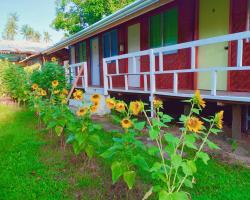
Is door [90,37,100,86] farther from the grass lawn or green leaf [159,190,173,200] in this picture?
green leaf [159,190,173,200]

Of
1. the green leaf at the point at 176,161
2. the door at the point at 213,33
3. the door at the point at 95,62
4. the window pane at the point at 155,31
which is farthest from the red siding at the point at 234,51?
the door at the point at 95,62

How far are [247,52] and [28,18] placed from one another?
6596 centimetres

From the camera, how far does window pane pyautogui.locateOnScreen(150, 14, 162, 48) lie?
7436 millimetres

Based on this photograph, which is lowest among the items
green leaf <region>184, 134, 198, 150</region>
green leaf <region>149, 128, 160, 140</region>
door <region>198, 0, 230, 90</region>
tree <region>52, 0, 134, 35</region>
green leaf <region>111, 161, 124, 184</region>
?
green leaf <region>111, 161, 124, 184</region>

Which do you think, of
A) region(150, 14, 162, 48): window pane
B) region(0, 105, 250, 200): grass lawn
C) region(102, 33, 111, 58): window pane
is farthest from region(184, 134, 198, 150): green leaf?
region(102, 33, 111, 58): window pane

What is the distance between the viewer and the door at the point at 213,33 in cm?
569

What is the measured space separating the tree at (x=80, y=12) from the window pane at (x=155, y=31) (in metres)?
14.3

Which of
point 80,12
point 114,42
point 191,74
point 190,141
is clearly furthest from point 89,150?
point 80,12

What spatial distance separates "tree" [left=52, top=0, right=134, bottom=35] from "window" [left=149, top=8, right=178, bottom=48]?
14.4m

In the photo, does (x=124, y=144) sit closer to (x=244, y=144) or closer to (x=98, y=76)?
(x=244, y=144)

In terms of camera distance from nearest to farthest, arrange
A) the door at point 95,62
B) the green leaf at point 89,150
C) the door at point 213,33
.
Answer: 1. the green leaf at point 89,150
2. the door at point 213,33
3. the door at point 95,62

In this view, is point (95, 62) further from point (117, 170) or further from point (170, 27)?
point (117, 170)

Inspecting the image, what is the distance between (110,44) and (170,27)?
380 cm

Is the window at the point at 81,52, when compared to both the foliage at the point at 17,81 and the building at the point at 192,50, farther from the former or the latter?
the foliage at the point at 17,81
